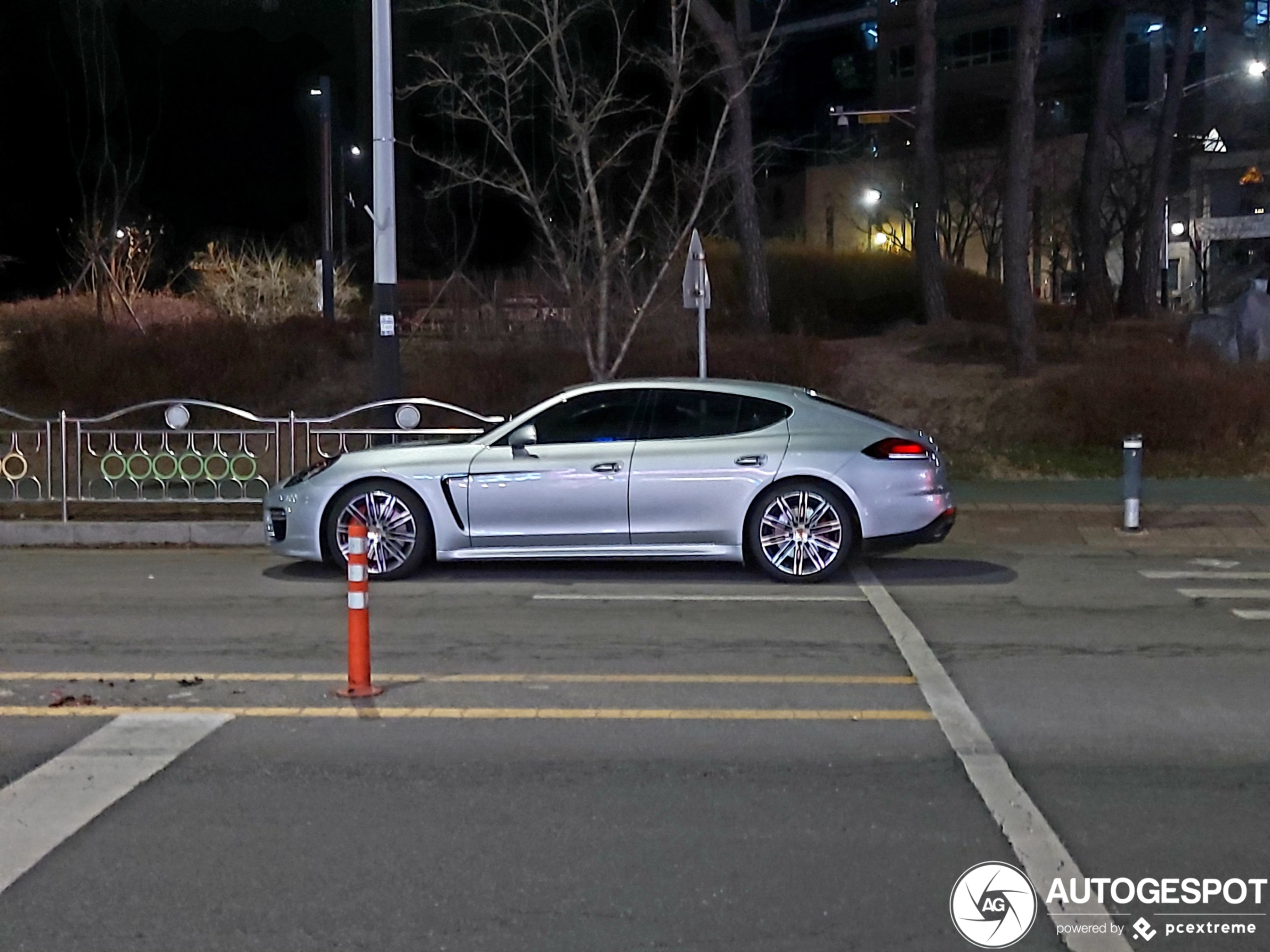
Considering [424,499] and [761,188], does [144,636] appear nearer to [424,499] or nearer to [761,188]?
[424,499]

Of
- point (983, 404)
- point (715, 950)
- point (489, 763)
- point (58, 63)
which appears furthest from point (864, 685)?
point (58, 63)

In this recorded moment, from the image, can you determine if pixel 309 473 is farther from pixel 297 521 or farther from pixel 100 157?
pixel 100 157

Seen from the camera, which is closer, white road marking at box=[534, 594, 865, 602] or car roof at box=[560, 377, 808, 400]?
white road marking at box=[534, 594, 865, 602]

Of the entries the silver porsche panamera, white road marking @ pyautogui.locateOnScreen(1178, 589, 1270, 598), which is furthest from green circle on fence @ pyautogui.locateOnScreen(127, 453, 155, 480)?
white road marking @ pyautogui.locateOnScreen(1178, 589, 1270, 598)

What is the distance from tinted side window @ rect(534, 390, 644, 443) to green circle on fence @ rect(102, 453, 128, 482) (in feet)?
15.1

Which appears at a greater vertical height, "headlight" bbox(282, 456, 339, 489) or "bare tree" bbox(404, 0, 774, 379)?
"bare tree" bbox(404, 0, 774, 379)

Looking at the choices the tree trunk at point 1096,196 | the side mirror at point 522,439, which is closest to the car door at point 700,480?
the side mirror at point 522,439

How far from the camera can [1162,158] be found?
28625 millimetres

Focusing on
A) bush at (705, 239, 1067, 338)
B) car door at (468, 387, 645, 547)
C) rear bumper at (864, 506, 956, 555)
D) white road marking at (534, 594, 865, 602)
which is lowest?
white road marking at (534, 594, 865, 602)

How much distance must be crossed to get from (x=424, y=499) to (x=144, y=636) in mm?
2746

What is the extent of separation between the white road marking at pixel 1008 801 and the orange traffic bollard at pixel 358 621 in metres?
2.82

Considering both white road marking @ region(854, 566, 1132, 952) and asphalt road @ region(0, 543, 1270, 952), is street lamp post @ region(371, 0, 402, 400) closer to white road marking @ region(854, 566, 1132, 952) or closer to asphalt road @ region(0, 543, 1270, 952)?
asphalt road @ region(0, 543, 1270, 952)

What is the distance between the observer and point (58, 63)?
105 feet

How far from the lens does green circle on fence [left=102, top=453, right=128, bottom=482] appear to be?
45.1ft
